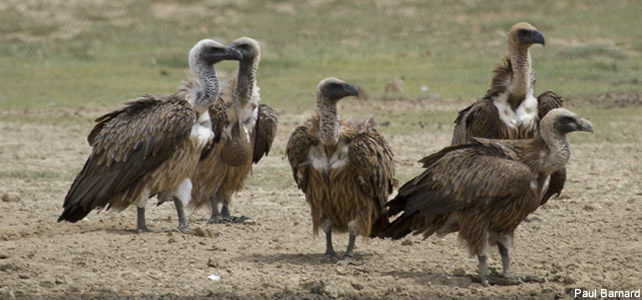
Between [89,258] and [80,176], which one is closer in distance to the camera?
[89,258]

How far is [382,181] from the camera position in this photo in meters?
7.62

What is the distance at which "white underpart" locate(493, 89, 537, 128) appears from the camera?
8.72 m

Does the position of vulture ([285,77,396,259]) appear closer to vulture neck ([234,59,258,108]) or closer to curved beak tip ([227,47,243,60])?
curved beak tip ([227,47,243,60])

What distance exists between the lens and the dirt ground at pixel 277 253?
6.91 m

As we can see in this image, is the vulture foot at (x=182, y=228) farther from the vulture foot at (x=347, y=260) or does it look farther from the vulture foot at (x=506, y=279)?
→ the vulture foot at (x=506, y=279)

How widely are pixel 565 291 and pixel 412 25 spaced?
24307 mm

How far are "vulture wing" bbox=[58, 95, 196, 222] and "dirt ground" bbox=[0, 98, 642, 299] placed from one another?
30cm

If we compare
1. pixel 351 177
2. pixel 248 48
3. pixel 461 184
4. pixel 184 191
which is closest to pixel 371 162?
pixel 351 177

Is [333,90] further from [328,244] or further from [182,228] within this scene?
[182,228]

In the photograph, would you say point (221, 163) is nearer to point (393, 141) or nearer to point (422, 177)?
point (422, 177)

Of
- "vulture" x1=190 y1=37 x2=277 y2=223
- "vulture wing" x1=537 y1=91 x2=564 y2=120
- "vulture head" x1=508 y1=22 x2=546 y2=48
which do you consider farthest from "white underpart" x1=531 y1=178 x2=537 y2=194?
"vulture" x1=190 y1=37 x2=277 y2=223

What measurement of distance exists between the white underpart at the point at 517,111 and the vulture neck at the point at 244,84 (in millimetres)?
2202

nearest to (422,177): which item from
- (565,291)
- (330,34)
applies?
→ (565,291)

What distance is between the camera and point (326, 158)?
7695mm
